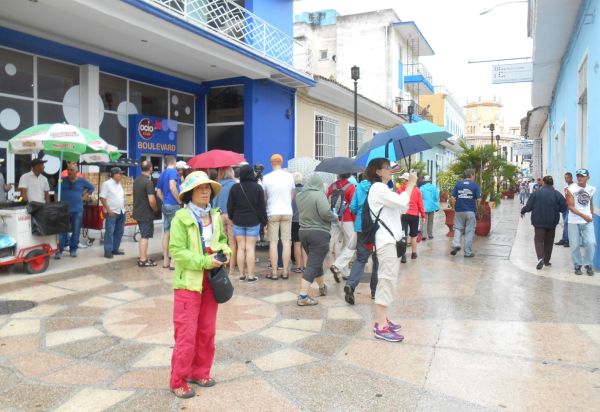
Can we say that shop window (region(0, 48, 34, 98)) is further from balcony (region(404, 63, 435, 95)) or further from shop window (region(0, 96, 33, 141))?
balcony (region(404, 63, 435, 95))

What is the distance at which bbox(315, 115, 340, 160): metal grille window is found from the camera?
17.7 metres

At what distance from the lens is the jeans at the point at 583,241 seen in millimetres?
7859

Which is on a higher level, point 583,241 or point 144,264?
point 583,241

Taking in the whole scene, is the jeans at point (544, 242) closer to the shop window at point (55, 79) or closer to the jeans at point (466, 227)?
the jeans at point (466, 227)

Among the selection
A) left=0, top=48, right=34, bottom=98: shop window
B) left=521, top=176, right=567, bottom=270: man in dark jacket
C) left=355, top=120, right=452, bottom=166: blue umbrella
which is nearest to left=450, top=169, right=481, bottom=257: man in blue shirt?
left=521, top=176, right=567, bottom=270: man in dark jacket

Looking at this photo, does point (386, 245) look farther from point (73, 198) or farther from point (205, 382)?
point (73, 198)

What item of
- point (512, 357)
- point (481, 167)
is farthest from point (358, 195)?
point (481, 167)

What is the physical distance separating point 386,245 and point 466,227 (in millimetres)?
5787

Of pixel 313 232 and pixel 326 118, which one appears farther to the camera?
pixel 326 118

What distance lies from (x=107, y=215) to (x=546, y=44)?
12089 mm

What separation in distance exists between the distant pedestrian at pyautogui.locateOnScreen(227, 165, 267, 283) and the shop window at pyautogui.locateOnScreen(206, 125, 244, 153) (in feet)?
A: 24.3

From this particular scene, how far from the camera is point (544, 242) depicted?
857cm

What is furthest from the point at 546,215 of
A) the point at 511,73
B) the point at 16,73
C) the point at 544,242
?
the point at 16,73

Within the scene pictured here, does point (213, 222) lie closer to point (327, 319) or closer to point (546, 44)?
point (327, 319)
